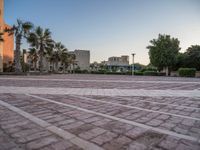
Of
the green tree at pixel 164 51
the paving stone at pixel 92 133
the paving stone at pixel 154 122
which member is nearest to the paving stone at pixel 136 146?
the paving stone at pixel 92 133

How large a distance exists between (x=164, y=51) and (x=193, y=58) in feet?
24.6

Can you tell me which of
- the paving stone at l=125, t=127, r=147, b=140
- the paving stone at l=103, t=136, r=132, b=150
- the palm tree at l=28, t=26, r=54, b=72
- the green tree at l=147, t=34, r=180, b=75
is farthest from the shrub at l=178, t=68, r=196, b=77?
the paving stone at l=103, t=136, r=132, b=150

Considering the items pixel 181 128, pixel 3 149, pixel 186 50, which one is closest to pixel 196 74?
pixel 186 50

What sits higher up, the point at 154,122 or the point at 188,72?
the point at 188,72

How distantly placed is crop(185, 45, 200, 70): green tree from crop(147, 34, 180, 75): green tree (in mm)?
3037

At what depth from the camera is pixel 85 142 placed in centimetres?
265

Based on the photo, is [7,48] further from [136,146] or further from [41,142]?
[136,146]

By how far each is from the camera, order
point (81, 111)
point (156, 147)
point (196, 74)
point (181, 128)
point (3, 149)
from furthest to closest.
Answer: point (196, 74) → point (81, 111) → point (181, 128) → point (156, 147) → point (3, 149)

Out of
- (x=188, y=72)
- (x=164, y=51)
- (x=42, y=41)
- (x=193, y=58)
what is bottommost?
(x=188, y=72)

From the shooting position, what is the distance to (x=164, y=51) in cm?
4047

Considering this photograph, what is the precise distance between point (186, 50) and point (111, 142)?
4776cm

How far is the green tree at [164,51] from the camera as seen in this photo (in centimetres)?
4056

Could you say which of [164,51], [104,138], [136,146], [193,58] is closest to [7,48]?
[164,51]

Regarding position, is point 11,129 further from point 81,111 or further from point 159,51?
point 159,51
